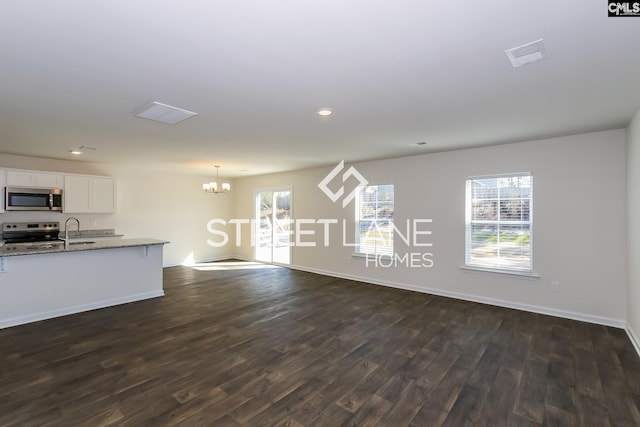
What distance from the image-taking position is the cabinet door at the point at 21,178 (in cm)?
529

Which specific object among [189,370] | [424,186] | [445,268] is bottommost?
[189,370]

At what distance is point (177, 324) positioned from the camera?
Result: 3.94 m

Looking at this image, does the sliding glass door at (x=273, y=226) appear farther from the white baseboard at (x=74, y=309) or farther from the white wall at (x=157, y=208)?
the white baseboard at (x=74, y=309)

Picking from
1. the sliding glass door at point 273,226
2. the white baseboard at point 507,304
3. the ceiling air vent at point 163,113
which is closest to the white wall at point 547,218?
the white baseboard at point 507,304

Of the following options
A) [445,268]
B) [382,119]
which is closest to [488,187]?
[445,268]

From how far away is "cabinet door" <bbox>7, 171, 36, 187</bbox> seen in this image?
5.29m

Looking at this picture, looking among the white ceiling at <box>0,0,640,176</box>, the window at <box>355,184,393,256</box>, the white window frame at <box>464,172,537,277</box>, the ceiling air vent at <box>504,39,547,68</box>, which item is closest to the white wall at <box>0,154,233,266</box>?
the white ceiling at <box>0,0,640,176</box>

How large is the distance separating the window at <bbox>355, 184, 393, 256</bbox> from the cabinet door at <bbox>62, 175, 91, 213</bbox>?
545 cm

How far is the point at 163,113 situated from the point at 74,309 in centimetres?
326

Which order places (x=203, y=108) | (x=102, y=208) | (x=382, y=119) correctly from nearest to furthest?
(x=203, y=108), (x=382, y=119), (x=102, y=208)

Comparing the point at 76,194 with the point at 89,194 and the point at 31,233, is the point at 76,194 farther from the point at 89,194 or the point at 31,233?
the point at 31,233

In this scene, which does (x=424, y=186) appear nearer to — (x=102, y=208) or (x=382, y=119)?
(x=382, y=119)

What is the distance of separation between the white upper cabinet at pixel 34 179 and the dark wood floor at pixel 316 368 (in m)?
2.89

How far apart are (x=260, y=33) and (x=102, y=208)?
20.7 feet
